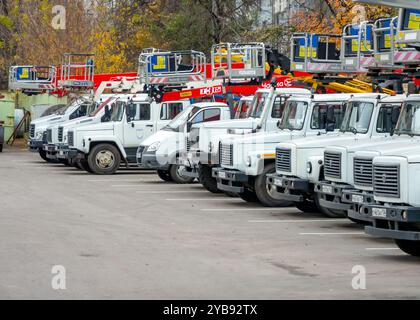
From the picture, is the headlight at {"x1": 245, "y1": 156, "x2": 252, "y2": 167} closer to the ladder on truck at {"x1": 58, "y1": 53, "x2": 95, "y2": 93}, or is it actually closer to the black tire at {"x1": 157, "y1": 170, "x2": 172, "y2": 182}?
the black tire at {"x1": 157, "y1": 170, "x2": 172, "y2": 182}

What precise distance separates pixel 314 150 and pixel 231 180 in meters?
2.77

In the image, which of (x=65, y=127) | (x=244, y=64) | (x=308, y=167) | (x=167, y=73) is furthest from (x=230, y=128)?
(x=65, y=127)

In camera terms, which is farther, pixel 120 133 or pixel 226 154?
pixel 120 133

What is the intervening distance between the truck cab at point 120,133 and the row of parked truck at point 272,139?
3 cm

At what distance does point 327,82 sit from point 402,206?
1005 centimetres

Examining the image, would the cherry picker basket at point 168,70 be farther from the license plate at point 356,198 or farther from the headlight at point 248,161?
the license plate at point 356,198

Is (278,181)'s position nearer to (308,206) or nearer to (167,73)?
(308,206)

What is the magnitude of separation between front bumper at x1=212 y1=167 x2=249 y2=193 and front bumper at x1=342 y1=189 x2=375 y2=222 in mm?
4795

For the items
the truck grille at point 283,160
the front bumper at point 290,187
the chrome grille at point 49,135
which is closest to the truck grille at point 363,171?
the front bumper at point 290,187

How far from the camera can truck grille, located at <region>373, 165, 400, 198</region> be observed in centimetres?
1409

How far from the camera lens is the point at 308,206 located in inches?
805

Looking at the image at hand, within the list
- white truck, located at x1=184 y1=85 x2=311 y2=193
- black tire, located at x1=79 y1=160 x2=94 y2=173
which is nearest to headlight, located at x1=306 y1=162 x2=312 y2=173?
white truck, located at x1=184 y1=85 x2=311 y2=193

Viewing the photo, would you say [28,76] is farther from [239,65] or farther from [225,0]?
[239,65]
